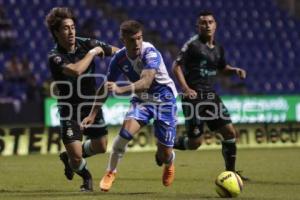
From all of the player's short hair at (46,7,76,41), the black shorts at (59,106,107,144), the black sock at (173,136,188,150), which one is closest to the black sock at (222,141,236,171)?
the black sock at (173,136,188,150)

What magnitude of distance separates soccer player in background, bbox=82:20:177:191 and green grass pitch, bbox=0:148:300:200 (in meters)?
0.40

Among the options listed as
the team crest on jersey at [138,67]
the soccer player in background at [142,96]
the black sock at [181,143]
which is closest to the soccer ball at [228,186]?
the soccer player in background at [142,96]

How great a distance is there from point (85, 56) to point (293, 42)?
17.8m

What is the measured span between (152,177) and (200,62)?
1.82m

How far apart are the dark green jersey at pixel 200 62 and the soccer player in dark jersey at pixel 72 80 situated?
2.04m

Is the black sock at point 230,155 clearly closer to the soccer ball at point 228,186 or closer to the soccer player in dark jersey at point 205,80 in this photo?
the soccer player in dark jersey at point 205,80

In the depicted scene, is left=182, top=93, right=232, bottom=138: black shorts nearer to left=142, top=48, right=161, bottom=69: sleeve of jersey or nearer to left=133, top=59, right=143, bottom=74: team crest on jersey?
left=133, top=59, right=143, bottom=74: team crest on jersey

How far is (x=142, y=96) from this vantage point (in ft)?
29.8

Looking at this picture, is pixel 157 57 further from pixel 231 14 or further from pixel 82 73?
pixel 231 14

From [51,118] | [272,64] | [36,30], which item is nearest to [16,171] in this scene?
[51,118]

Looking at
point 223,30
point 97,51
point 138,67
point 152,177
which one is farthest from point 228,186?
point 223,30

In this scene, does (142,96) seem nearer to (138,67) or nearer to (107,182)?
(138,67)

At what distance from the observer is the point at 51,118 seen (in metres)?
18.0

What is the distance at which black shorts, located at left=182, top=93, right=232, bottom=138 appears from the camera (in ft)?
34.1
